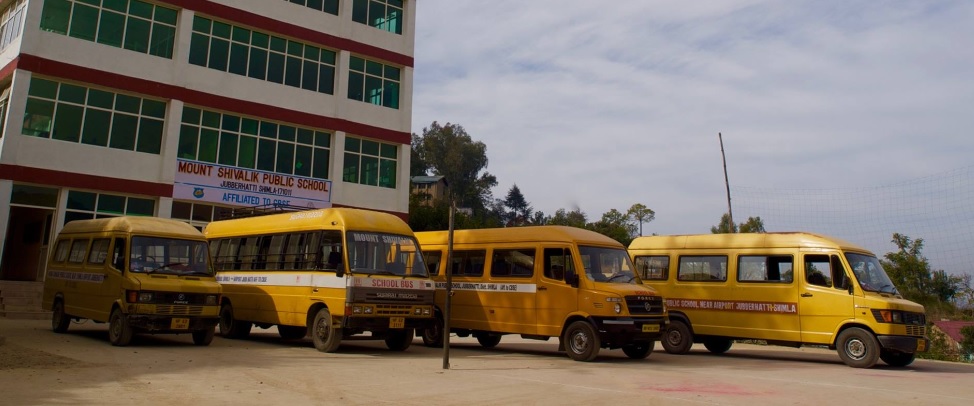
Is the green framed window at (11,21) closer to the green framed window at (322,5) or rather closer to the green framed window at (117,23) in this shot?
the green framed window at (117,23)

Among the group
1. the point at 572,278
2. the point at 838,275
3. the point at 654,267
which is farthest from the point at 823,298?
the point at 572,278

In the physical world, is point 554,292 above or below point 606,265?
below

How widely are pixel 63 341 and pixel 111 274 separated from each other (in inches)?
67.2

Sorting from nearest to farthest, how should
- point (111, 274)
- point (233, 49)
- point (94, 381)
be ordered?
point (94, 381) → point (111, 274) → point (233, 49)

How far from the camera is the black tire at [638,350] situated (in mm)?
14312

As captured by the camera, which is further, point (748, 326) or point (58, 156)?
point (58, 156)

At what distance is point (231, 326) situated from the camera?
16.7m

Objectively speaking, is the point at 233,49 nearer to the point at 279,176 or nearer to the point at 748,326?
the point at 279,176

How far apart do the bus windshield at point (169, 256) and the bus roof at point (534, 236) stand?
5194 millimetres

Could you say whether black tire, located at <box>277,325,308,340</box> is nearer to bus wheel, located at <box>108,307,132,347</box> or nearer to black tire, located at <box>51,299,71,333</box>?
bus wheel, located at <box>108,307,132,347</box>

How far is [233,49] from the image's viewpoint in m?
27.4

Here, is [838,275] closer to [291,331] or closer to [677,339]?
[677,339]

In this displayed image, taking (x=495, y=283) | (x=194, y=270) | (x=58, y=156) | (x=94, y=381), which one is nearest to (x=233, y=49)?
(x=58, y=156)

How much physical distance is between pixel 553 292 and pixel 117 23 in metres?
19.5
